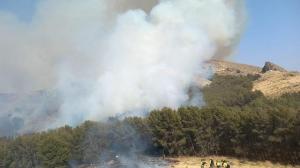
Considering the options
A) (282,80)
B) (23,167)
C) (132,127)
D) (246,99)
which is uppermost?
(282,80)

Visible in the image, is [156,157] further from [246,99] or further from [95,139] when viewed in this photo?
[246,99]

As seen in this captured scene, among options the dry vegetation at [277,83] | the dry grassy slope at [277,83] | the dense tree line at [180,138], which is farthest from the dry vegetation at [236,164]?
the dry grassy slope at [277,83]

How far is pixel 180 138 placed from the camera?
275ft

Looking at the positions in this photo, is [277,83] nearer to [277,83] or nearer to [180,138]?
[277,83]

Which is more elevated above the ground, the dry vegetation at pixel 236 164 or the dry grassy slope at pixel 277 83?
the dry grassy slope at pixel 277 83

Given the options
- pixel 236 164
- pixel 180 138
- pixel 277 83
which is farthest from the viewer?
pixel 277 83

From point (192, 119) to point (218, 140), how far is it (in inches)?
262

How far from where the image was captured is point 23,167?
324 feet

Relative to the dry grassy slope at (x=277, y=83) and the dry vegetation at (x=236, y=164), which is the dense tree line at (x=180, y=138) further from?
the dry grassy slope at (x=277, y=83)

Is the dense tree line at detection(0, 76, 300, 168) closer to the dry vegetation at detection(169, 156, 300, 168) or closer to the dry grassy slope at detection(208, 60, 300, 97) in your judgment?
the dry vegetation at detection(169, 156, 300, 168)

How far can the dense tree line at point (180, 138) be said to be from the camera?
7206 cm

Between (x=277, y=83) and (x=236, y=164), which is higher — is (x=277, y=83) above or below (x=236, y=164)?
above

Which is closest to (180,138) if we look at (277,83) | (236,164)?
(236,164)

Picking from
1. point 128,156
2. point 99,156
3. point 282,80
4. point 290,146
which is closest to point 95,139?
point 99,156
